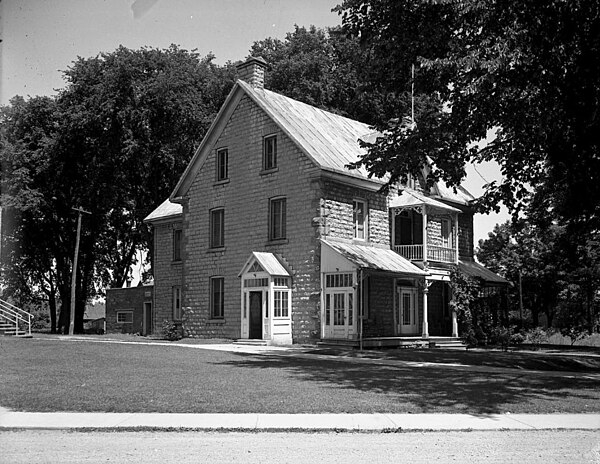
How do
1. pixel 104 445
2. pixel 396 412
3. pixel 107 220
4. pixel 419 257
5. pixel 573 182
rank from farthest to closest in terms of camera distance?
pixel 107 220, pixel 419 257, pixel 573 182, pixel 396 412, pixel 104 445

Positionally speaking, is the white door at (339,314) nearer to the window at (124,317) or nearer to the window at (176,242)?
the window at (176,242)

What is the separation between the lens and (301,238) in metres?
28.8

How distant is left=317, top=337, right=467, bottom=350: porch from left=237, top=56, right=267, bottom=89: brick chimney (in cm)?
1264

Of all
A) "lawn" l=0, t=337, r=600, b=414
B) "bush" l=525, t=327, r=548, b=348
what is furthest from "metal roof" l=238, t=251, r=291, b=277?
"bush" l=525, t=327, r=548, b=348

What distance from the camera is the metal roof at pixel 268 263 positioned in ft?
93.6

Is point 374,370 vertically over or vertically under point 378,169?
under

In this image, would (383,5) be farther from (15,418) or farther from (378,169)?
(15,418)

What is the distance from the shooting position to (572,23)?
49.4 feet

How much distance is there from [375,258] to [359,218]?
7.45 feet

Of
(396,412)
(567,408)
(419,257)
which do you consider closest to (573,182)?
(567,408)

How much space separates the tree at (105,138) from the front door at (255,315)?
17.3 m

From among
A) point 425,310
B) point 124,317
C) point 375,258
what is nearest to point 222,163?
point 375,258

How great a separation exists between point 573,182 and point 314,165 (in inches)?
464

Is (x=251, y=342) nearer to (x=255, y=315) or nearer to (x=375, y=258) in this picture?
(x=255, y=315)
